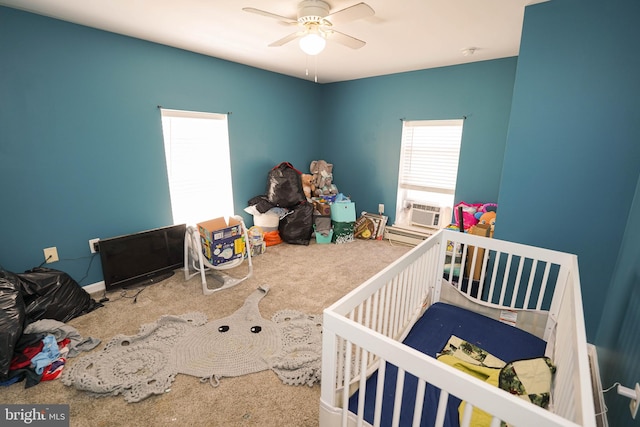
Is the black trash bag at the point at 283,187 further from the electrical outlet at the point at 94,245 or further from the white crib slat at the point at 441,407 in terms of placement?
the white crib slat at the point at 441,407

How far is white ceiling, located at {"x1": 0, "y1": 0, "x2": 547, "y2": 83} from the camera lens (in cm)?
203

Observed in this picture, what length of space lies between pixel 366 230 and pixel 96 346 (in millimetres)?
3350

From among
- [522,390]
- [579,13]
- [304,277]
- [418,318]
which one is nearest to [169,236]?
[304,277]

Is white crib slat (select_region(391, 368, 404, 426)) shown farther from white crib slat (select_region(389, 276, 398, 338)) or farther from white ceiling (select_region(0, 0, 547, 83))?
white ceiling (select_region(0, 0, 547, 83))

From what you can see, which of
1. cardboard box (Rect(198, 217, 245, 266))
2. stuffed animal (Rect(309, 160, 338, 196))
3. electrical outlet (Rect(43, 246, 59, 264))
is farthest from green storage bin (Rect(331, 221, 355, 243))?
electrical outlet (Rect(43, 246, 59, 264))

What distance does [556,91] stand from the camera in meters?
1.95

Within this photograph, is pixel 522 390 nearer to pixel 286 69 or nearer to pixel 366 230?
pixel 366 230

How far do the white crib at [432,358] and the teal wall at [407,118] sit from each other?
5.29 ft

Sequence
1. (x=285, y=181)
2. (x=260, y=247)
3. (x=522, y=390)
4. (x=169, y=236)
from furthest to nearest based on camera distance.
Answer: (x=285, y=181) < (x=260, y=247) < (x=169, y=236) < (x=522, y=390)

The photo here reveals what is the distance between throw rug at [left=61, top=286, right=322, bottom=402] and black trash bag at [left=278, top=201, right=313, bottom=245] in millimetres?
1752

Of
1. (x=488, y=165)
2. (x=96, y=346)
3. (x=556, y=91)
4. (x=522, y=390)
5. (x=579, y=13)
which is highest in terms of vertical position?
(x=579, y=13)

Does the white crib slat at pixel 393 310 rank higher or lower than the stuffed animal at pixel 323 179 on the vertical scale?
lower

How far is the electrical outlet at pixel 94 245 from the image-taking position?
2.66 meters

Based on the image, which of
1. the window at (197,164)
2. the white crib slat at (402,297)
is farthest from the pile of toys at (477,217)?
the window at (197,164)
